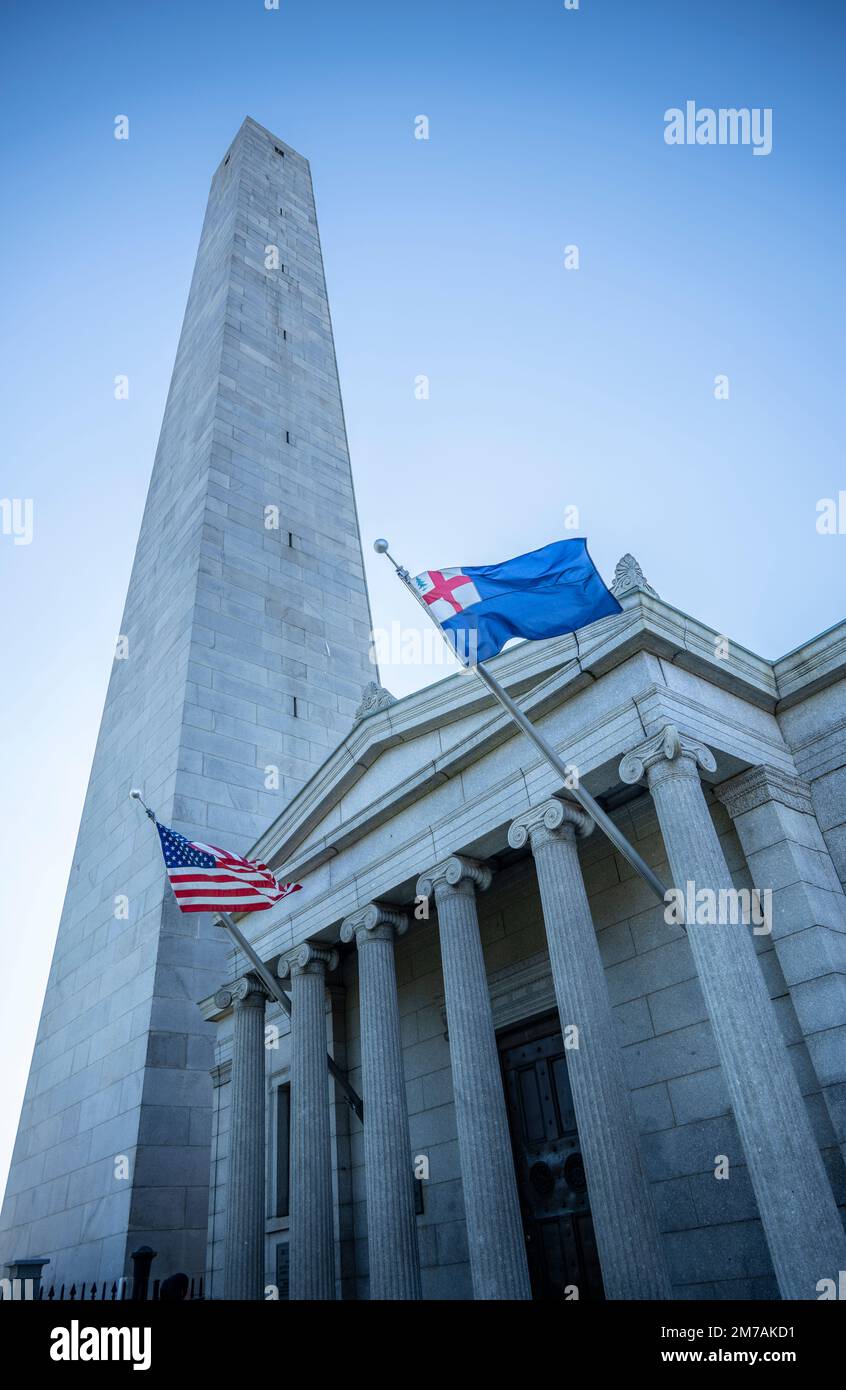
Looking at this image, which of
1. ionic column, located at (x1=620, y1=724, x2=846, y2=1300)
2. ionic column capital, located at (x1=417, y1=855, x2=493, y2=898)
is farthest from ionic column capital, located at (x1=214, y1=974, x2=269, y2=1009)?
ionic column, located at (x1=620, y1=724, x2=846, y2=1300)

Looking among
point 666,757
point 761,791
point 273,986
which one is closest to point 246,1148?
point 273,986

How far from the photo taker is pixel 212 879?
17.3 meters

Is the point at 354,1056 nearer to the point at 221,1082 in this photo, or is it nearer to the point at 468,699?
the point at 221,1082

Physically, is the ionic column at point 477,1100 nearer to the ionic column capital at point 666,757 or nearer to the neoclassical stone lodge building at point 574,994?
the neoclassical stone lodge building at point 574,994

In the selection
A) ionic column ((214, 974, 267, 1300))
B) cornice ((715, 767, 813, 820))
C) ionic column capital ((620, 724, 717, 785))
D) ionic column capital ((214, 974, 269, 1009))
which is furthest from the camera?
ionic column capital ((214, 974, 269, 1009))

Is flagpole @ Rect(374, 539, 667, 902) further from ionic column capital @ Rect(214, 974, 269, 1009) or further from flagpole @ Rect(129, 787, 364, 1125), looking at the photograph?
ionic column capital @ Rect(214, 974, 269, 1009)

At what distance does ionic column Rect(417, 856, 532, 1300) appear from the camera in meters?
13.2

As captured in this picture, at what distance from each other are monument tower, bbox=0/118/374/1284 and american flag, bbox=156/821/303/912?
7757 millimetres

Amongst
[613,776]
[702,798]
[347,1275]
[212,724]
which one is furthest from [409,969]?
[212,724]

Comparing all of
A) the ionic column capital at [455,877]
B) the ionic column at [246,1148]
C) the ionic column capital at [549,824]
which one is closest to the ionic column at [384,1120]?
the ionic column capital at [455,877]

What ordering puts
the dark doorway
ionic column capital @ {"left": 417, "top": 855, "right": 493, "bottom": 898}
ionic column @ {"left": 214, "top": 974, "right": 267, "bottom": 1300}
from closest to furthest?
the dark doorway
ionic column capital @ {"left": 417, "top": 855, "right": 493, "bottom": 898}
ionic column @ {"left": 214, "top": 974, "right": 267, "bottom": 1300}

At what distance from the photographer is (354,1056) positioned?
68.1 ft
